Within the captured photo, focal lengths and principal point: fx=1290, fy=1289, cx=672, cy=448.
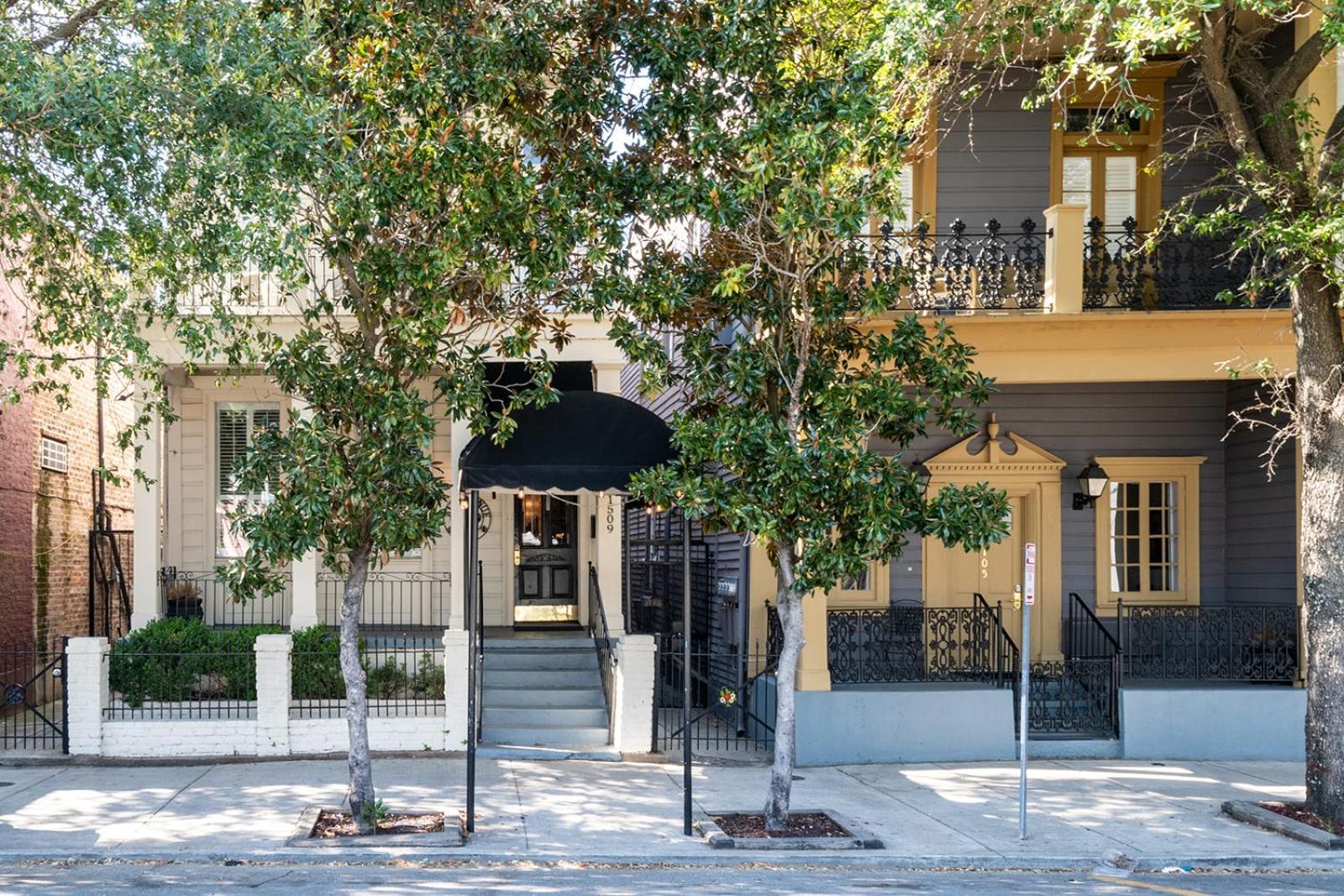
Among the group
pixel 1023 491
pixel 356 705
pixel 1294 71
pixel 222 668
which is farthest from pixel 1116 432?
pixel 222 668

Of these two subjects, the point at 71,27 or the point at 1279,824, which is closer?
the point at 1279,824

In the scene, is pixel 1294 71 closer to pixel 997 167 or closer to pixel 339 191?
pixel 997 167

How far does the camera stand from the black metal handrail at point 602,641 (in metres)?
15.0

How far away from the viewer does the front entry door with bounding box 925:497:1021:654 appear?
1617 cm

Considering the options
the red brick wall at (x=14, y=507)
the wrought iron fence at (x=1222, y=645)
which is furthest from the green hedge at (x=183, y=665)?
the wrought iron fence at (x=1222, y=645)

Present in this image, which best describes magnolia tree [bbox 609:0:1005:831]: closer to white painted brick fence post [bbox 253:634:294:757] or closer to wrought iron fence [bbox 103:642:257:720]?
white painted brick fence post [bbox 253:634:294:757]

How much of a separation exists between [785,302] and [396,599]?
8596 mm

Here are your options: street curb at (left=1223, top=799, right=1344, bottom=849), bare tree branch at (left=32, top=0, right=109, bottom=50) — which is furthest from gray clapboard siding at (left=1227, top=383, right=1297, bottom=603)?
bare tree branch at (left=32, top=0, right=109, bottom=50)

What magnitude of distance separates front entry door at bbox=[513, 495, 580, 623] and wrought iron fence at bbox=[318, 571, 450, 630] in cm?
112

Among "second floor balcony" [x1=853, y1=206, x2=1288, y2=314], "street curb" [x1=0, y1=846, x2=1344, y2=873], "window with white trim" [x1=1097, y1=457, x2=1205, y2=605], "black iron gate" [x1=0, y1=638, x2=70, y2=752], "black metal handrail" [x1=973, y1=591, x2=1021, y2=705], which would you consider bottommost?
"street curb" [x1=0, y1=846, x2=1344, y2=873]

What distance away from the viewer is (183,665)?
14281 mm

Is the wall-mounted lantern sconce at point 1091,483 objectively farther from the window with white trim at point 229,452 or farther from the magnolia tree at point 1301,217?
the window with white trim at point 229,452

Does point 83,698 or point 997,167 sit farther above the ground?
point 997,167

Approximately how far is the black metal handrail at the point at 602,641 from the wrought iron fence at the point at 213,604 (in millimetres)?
3875
